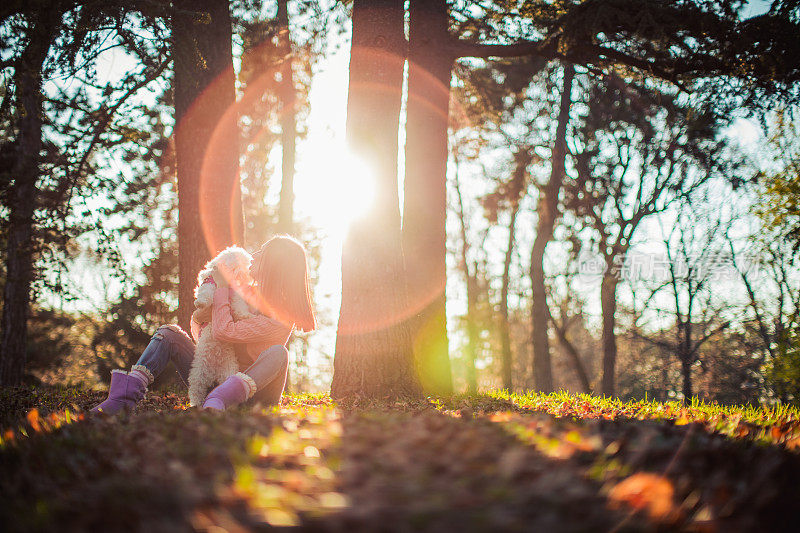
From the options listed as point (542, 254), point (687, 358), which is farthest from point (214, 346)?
point (687, 358)

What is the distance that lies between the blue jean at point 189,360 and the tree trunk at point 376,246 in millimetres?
1057

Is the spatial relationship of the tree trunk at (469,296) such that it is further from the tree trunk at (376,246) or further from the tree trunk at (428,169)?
the tree trunk at (376,246)

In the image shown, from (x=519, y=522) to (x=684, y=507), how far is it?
0.64 meters

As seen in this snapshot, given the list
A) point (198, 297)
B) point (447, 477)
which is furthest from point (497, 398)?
point (447, 477)

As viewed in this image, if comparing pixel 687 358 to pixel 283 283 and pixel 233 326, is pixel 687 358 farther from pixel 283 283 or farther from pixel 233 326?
pixel 233 326

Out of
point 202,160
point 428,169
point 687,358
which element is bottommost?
point 687,358

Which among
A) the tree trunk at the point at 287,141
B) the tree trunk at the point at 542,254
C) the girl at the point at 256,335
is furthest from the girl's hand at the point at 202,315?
the tree trunk at the point at 542,254

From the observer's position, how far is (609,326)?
58.4 feet

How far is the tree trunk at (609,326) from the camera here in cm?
1717

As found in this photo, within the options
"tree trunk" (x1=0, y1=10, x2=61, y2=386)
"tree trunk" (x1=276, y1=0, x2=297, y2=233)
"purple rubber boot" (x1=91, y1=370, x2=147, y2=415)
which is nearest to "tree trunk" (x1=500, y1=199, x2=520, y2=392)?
"tree trunk" (x1=276, y1=0, x2=297, y2=233)

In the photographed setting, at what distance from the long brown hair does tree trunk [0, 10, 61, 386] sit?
4.53 meters

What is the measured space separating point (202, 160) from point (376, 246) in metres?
3.01

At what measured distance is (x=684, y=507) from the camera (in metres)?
1.76

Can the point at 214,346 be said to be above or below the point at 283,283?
below
